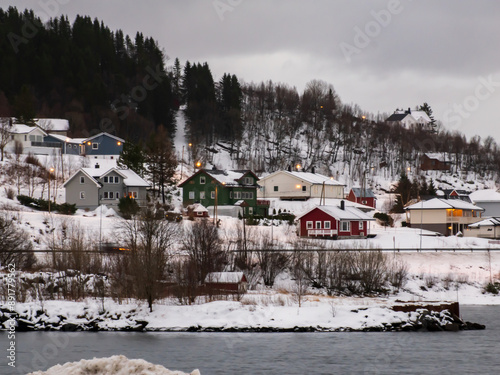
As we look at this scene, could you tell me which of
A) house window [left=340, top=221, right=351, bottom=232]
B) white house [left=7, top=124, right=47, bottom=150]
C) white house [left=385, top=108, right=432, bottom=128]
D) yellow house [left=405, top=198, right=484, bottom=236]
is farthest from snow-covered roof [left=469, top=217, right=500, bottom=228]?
white house [left=385, top=108, right=432, bottom=128]

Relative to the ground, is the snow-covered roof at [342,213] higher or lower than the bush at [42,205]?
lower

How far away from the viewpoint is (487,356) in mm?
30422

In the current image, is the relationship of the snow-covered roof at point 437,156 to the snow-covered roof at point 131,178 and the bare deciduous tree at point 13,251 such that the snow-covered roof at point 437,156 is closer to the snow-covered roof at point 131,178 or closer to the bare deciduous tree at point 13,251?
the snow-covered roof at point 131,178

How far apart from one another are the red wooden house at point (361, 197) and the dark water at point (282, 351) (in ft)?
198

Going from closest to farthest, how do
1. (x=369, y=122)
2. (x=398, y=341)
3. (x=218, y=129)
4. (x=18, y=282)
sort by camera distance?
(x=398, y=341) < (x=18, y=282) < (x=218, y=129) < (x=369, y=122)

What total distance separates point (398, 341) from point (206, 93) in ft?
330

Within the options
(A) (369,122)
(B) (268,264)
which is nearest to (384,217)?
(B) (268,264)

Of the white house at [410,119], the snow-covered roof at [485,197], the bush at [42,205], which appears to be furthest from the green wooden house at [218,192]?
the white house at [410,119]

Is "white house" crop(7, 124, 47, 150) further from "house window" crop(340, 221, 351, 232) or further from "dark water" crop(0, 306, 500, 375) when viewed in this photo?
"dark water" crop(0, 306, 500, 375)

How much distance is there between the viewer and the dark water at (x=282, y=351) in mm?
28047

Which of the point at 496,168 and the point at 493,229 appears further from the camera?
the point at 496,168

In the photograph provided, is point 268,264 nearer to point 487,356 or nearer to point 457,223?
point 487,356

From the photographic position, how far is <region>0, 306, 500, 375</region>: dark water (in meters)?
28.0

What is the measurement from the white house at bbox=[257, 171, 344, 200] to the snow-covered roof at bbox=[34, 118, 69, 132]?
2935cm
